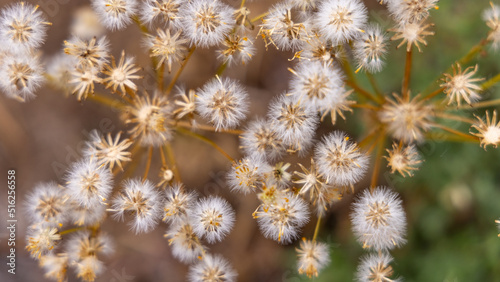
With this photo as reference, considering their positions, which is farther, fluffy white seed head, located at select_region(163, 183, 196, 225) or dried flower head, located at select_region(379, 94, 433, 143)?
fluffy white seed head, located at select_region(163, 183, 196, 225)

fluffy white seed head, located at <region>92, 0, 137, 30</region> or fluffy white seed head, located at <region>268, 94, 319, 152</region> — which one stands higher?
fluffy white seed head, located at <region>92, 0, 137, 30</region>

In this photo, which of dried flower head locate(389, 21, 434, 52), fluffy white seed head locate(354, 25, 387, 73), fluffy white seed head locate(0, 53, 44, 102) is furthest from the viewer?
fluffy white seed head locate(0, 53, 44, 102)

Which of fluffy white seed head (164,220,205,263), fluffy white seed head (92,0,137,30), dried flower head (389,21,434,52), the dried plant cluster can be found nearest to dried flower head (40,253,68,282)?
the dried plant cluster

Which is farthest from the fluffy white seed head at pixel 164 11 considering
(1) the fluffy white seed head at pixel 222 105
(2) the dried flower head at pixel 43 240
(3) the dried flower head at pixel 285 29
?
(2) the dried flower head at pixel 43 240

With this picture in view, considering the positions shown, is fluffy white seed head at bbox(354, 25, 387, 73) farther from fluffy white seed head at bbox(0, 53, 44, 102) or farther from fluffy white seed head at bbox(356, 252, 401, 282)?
fluffy white seed head at bbox(0, 53, 44, 102)

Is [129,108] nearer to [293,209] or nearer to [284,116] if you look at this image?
[284,116]

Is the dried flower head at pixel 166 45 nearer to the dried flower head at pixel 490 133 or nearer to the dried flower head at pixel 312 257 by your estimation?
the dried flower head at pixel 312 257

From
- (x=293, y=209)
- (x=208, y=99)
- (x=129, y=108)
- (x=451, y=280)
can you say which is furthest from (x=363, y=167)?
(x=129, y=108)

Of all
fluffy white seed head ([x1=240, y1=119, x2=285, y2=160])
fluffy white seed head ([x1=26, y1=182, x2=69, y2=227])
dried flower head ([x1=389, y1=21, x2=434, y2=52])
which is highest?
dried flower head ([x1=389, y1=21, x2=434, y2=52])
